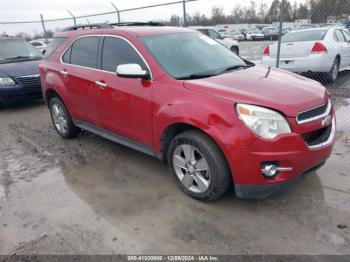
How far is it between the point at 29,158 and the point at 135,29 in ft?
8.39

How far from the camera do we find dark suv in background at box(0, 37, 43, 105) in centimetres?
748

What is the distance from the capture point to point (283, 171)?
290 cm

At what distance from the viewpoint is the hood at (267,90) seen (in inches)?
113

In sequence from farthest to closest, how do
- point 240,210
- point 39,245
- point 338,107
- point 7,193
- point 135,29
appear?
point 338,107
point 135,29
point 7,193
point 240,210
point 39,245

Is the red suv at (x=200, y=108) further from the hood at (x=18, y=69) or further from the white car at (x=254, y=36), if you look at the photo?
the white car at (x=254, y=36)

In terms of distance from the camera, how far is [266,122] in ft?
9.24

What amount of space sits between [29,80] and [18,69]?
454 mm

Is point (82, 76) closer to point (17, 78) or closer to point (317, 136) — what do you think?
point (317, 136)

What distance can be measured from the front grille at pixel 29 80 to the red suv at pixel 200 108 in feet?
10.8

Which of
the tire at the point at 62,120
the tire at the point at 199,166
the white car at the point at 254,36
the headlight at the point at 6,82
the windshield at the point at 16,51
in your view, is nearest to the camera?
the tire at the point at 199,166

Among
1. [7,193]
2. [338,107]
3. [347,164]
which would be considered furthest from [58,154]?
[338,107]

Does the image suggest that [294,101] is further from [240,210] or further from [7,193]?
[7,193]

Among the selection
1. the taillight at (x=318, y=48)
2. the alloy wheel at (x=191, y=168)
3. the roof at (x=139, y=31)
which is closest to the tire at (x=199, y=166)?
the alloy wheel at (x=191, y=168)

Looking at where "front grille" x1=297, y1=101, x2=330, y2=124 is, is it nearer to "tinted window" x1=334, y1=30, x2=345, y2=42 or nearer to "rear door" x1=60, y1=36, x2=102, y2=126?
"rear door" x1=60, y1=36, x2=102, y2=126
